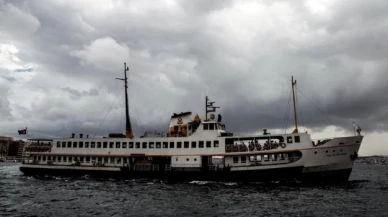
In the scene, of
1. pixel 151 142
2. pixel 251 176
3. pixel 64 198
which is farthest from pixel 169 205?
pixel 151 142

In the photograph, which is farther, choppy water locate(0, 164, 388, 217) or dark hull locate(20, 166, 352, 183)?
dark hull locate(20, 166, 352, 183)

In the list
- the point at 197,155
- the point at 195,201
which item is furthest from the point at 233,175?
the point at 195,201

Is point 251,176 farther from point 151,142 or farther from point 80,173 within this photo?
point 80,173

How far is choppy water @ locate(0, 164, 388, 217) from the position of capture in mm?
20031

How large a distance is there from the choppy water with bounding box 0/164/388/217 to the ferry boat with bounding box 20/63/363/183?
7.95 feet

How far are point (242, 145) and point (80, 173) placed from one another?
22365 millimetres

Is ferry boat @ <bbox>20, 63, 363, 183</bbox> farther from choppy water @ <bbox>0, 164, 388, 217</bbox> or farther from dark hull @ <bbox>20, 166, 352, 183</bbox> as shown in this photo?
choppy water @ <bbox>0, 164, 388, 217</bbox>

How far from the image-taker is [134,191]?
28672 millimetres

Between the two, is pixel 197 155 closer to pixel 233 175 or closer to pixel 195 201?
pixel 233 175

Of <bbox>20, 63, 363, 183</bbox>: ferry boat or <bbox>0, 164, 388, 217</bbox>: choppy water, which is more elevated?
<bbox>20, 63, 363, 183</bbox>: ferry boat

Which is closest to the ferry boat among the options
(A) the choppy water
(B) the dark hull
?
(B) the dark hull

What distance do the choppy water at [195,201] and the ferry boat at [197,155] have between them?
7.95 feet

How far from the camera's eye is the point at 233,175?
3459cm

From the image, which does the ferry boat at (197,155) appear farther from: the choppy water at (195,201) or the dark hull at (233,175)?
the choppy water at (195,201)
